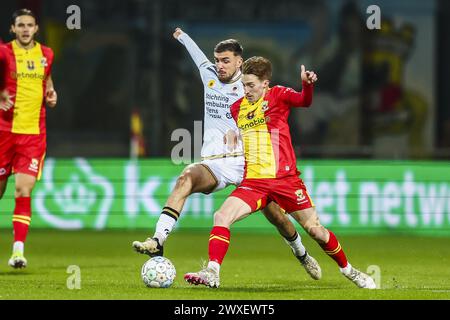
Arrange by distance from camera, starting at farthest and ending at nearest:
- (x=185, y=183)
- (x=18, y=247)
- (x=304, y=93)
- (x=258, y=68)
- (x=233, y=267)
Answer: (x=233, y=267) → (x=18, y=247) → (x=185, y=183) → (x=258, y=68) → (x=304, y=93)

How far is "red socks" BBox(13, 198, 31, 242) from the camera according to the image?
1155cm

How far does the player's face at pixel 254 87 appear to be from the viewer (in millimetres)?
9734

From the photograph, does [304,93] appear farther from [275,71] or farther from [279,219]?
[275,71]

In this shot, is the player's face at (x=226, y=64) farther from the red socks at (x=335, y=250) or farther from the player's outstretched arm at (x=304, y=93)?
the red socks at (x=335, y=250)

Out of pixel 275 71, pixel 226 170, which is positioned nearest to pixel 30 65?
pixel 226 170

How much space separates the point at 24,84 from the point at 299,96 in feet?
11.0

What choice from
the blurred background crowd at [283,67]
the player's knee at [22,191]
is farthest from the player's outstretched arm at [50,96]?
the blurred background crowd at [283,67]

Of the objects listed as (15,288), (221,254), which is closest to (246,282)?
(221,254)

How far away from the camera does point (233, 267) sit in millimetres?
12125

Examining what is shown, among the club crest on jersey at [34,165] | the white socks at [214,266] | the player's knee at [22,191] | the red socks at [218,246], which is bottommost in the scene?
the white socks at [214,266]

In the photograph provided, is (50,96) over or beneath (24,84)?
beneath

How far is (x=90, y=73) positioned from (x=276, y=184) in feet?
57.0

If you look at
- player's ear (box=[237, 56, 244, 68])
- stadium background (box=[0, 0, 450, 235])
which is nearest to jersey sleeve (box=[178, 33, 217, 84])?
player's ear (box=[237, 56, 244, 68])

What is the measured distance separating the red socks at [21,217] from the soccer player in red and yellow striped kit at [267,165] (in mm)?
2745
